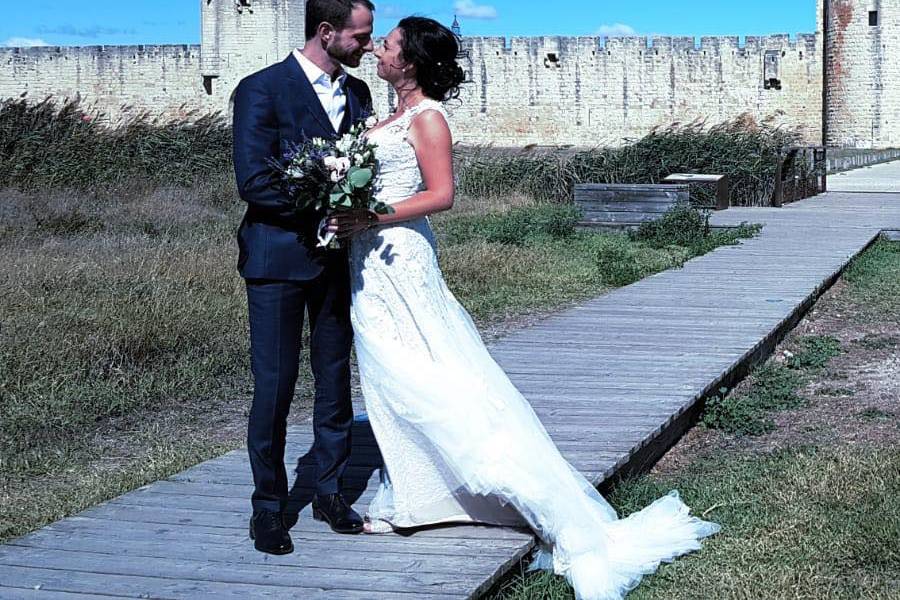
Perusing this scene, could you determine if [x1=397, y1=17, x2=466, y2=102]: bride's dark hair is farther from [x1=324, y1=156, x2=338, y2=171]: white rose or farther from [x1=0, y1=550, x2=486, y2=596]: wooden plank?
[x1=0, y1=550, x2=486, y2=596]: wooden plank

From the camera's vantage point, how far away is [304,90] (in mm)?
2889

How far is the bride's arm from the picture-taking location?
295 cm

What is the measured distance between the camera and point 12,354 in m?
5.23

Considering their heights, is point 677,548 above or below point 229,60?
below

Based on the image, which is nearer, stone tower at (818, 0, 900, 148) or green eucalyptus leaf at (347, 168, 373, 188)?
green eucalyptus leaf at (347, 168, 373, 188)

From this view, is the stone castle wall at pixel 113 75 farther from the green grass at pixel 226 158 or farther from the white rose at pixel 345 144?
the white rose at pixel 345 144

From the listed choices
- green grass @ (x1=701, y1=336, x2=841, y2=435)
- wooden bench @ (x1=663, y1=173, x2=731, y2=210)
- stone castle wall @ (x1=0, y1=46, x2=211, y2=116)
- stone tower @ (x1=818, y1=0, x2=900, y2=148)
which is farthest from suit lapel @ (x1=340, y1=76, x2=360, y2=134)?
stone castle wall @ (x1=0, y1=46, x2=211, y2=116)

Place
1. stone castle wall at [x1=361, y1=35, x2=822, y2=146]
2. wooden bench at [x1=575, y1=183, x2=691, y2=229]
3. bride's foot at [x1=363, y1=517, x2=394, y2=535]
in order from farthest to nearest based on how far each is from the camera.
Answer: stone castle wall at [x1=361, y1=35, x2=822, y2=146], wooden bench at [x1=575, y1=183, x2=691, y2=229], bride's foot at [x1=363, y1=517, x2=394, y2=535]

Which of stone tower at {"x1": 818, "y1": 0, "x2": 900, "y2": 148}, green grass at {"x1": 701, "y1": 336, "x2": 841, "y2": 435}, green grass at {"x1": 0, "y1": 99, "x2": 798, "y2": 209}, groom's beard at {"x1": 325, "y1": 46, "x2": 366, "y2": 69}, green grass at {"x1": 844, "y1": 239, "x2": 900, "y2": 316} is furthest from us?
stone tower at {"x1": 818, "y1": 0, "x2": 900, "y2": 148}

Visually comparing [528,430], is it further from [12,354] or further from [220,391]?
[12,354]

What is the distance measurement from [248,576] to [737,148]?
11.3m

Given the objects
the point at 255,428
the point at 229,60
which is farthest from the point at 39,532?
the point at 229,60

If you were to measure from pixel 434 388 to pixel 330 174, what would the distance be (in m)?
0.57

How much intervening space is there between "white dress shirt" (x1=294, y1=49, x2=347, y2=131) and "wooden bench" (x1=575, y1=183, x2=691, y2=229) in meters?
8.15
